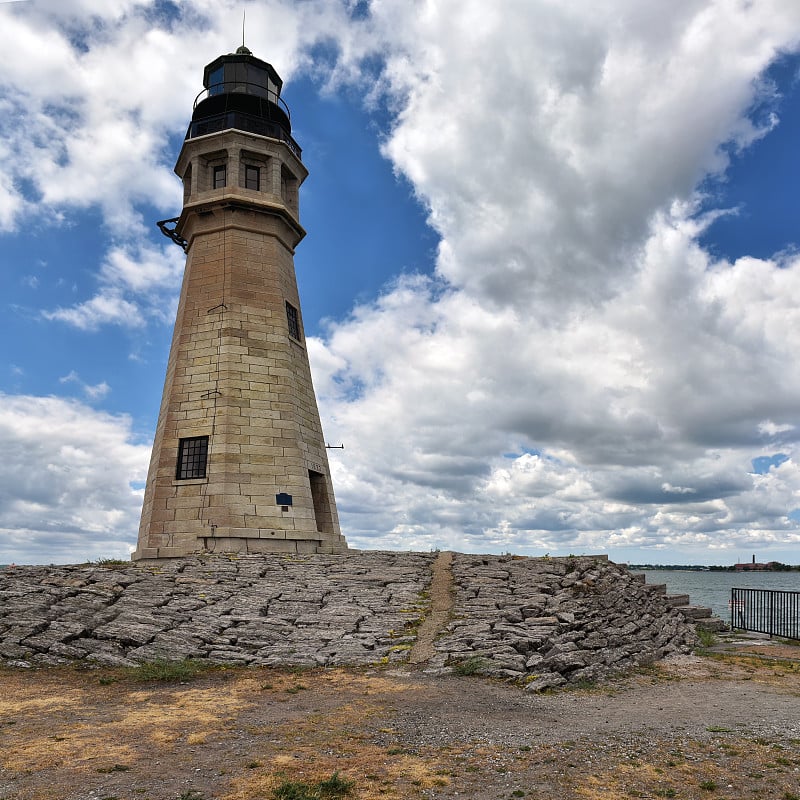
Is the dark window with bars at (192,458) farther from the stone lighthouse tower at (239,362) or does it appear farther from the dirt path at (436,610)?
the dirt path at (436,610)

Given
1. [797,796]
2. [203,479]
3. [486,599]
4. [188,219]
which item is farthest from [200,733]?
[188,219]

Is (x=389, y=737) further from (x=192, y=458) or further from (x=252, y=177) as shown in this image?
(x=252, y=177)

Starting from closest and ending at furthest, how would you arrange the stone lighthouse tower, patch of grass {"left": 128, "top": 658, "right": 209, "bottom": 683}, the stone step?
1. patch of grass {"left": 128, "top": 658, "right": 209, "bottom": 683}
2. the stone step
3. the stone lighthouse tower

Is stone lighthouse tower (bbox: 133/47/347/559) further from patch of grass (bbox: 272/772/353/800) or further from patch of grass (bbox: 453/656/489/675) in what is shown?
patch of grass (bbox: 272/772/353/800)

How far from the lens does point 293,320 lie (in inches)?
1142

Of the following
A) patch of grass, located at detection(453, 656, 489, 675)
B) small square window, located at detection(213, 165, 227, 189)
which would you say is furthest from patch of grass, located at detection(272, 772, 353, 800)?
small square window, located at detection(213, 165, 227, 189)

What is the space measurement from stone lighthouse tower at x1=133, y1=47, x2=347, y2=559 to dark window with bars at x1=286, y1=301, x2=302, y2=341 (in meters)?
0.05

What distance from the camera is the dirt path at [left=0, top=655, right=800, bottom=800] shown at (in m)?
7.82

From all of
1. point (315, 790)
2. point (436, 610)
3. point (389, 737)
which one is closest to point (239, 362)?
point (436, 610)

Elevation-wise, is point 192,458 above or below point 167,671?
above

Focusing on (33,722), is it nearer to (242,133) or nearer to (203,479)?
(203,479)

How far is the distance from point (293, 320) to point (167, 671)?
18.0m

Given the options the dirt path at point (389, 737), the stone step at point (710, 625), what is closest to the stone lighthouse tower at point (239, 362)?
the dirt path at point (389, 737)

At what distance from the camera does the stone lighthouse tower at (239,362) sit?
78.7 ft
